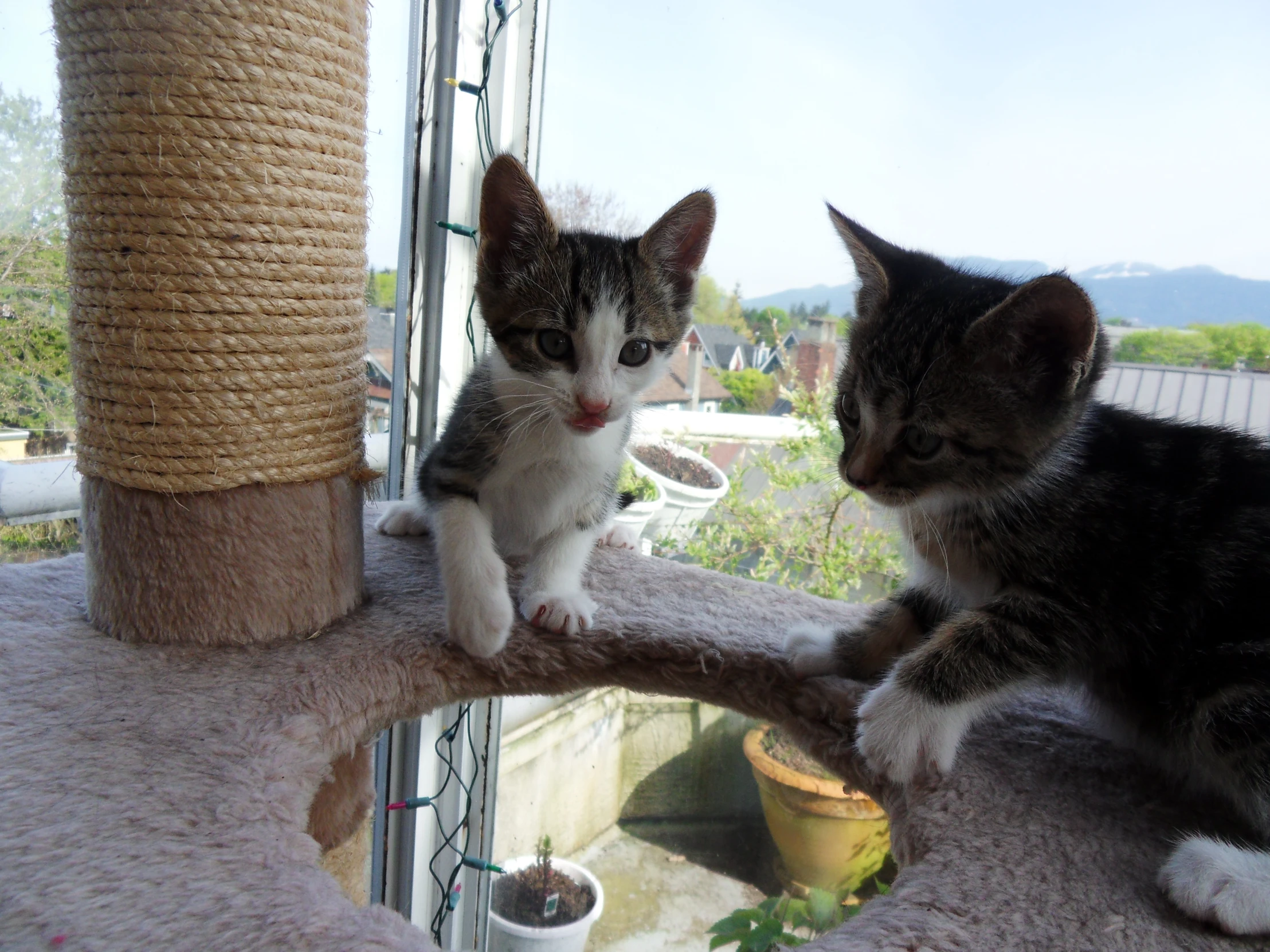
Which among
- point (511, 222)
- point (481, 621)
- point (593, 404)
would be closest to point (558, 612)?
point (481, 621)

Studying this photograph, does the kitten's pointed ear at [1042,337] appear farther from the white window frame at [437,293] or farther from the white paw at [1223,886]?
the white window frame at [437,293]

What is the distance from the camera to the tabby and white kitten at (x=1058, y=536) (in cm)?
79

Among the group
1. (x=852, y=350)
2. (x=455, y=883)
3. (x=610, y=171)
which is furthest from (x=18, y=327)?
(x=455, y=883)

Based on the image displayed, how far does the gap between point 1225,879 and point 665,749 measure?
1.43m

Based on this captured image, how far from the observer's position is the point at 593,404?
1028mm

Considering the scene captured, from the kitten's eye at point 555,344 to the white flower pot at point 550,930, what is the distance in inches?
50.0

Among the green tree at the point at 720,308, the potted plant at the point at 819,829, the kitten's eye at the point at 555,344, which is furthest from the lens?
the potted plant at the point at 819,829

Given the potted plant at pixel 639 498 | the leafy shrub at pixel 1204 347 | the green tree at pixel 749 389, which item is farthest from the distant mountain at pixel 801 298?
the leafy shrub at pixel 1204 347

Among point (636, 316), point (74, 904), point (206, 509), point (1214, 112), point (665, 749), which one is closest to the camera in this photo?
point (74, 904)

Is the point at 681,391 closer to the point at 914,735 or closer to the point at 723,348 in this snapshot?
the point at 723,348

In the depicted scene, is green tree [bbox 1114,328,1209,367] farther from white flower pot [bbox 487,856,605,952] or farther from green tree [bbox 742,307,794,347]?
white flower pot [bbox 487,856,605,952]

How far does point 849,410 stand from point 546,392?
0.38 metres

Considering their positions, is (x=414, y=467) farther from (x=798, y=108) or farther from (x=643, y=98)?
(x=798, y=108)

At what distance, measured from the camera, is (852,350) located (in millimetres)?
1031
